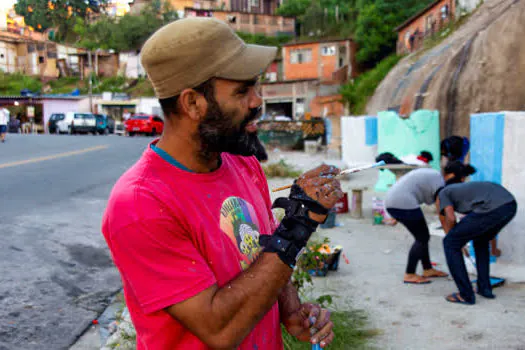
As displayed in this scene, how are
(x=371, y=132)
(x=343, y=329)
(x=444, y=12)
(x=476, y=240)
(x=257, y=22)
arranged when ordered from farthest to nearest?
1. (x=257, y=22)
2. (x=444, y=12)
3. (x=371, y=132)
4. (x=476, y=240)
5. (x=343, y=329)

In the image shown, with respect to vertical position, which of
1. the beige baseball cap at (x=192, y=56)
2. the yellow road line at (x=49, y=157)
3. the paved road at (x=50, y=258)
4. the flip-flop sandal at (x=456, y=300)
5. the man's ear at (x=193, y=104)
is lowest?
the flip-flop sandal at (x=456, y=300)

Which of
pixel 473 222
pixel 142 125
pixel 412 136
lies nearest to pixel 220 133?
pixel 473 222

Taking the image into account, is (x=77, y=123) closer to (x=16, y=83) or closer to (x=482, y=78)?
(x=16, y=83)

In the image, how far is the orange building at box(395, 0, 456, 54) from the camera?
1000 inches

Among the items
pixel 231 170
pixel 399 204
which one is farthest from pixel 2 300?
pixel 399 204

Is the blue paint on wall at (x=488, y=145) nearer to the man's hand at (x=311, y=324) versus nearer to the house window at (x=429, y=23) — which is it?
the man's hand at (x=311, y=324)

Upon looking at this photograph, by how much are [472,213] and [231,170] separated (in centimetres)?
401

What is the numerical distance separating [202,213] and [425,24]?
99.0ft

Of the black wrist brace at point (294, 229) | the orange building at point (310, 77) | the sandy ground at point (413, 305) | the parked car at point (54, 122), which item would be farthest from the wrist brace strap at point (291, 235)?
the orange building at point (310, 77)

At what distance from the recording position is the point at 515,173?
596 cm

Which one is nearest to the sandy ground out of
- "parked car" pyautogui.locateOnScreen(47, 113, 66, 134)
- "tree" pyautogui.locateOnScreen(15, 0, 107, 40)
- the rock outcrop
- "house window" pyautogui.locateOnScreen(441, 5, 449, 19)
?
the rock outcrop

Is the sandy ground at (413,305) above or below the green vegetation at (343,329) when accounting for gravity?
below

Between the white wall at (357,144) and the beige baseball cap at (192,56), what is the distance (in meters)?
12.8

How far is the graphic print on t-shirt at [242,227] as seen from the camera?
1.60 meters
